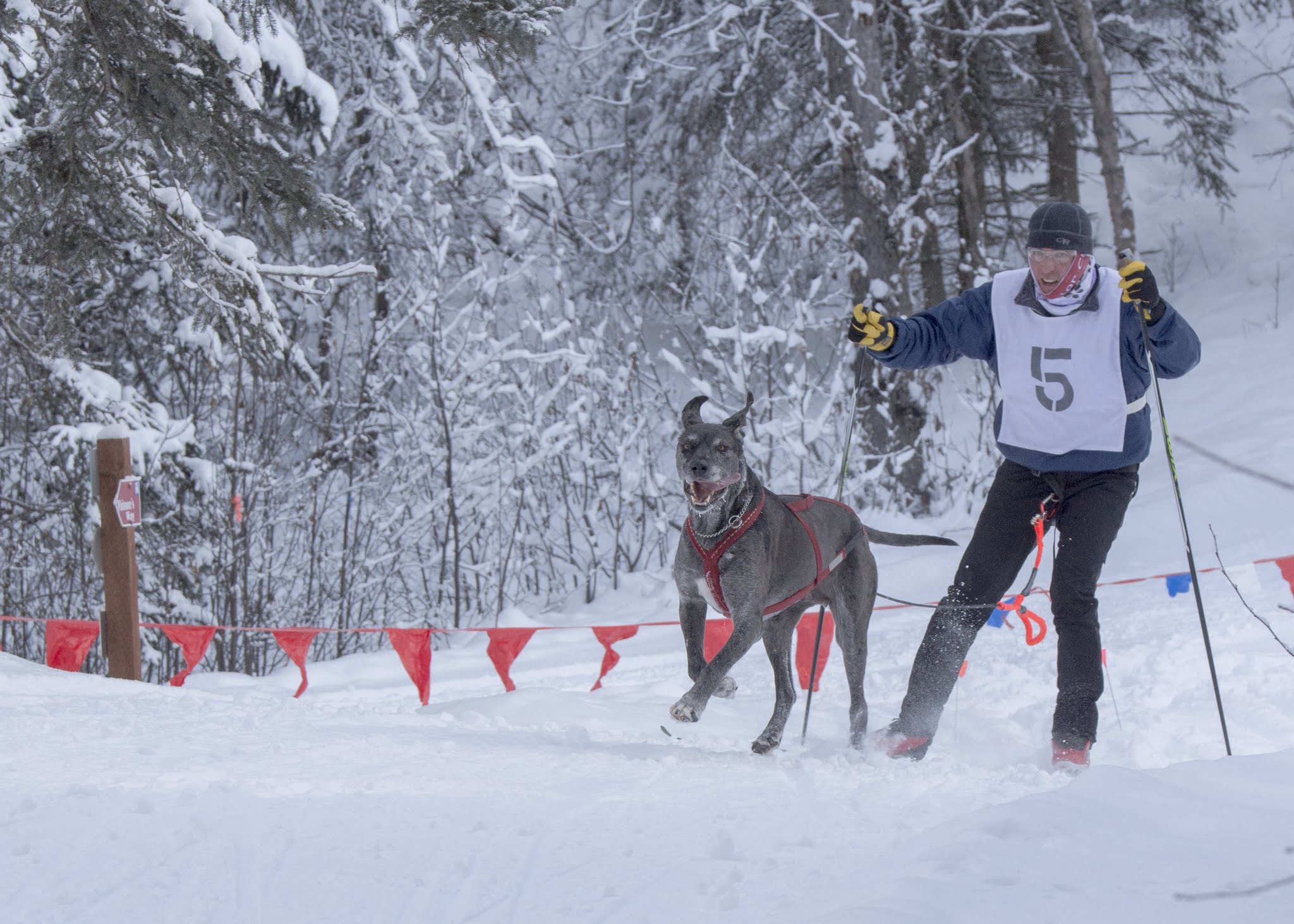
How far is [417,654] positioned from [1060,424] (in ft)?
10.8

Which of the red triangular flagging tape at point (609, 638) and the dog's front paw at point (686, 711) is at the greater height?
the dog's front paw at point (686, 711)

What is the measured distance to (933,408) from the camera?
15.7 metres

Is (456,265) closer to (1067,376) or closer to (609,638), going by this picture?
(609,638)

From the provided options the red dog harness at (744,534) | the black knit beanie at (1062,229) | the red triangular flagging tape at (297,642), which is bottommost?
the red triangular flagging tape at (297,642)

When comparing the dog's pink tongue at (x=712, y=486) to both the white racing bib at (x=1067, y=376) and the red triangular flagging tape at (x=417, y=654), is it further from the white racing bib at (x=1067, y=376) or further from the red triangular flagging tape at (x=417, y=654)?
the red triangular flagging tape at (x=417, y=654)

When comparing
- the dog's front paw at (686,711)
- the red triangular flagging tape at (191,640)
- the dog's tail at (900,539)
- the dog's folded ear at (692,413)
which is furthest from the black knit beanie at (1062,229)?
the red triangular flagging tape at (191,640)

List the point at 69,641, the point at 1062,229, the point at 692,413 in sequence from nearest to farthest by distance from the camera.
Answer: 1. the point at 1062,229
2. the point at 692,413
3. the point at 69,641

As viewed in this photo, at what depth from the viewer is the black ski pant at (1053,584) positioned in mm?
3631

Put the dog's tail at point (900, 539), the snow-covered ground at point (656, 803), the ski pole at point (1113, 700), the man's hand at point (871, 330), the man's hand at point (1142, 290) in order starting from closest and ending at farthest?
the snow-covered ground at point (656, 803) → the man's hand at point (1142, 290) → the man's hand at point (871, 330) → the ski pole at point (1113, 700) → the dog's tail at point (900, 539)

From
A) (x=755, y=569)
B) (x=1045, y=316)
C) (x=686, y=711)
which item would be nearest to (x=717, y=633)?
(x=755, y=569)

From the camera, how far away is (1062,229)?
3.54m

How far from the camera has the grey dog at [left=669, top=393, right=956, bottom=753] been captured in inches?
151

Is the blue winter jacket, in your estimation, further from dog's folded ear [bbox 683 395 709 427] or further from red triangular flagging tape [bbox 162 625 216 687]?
red triangular flagging tape [bbox 162 625 216 687]

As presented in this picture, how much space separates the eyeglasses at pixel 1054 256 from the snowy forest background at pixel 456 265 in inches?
82.7
